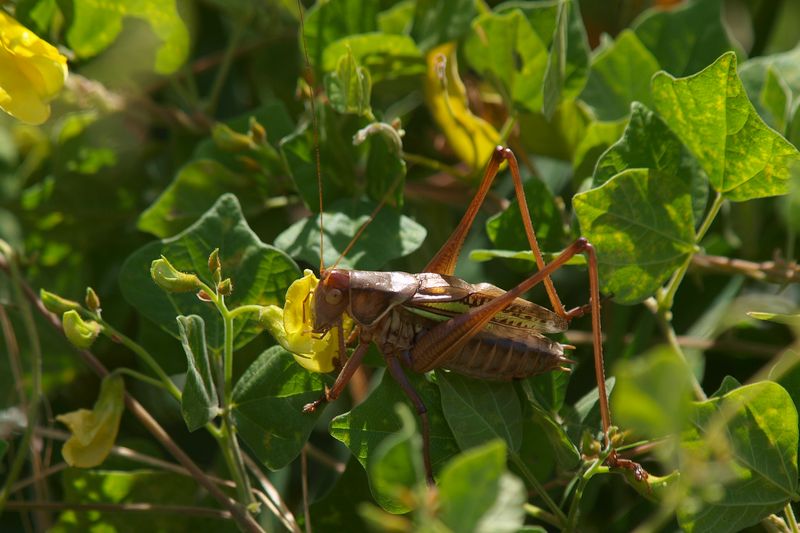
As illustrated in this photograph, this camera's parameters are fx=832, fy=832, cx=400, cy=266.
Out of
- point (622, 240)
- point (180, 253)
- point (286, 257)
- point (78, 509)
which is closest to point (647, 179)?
point (622, 240)

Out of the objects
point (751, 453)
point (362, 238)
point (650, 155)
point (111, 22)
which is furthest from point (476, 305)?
point (111, 22)

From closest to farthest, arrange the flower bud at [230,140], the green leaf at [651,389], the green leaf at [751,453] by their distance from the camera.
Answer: the green leaf at [651,389] → the green leaf at [751,453] → the flower bud at [230,140]

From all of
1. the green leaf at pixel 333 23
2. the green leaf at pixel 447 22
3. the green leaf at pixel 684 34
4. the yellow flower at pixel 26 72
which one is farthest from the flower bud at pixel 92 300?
the green leaf at pixel 684 34

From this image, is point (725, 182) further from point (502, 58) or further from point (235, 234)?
point (235, 234)

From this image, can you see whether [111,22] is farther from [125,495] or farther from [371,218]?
[125,495]

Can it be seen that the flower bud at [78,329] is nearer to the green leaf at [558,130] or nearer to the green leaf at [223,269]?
the green leaf at [223,269]

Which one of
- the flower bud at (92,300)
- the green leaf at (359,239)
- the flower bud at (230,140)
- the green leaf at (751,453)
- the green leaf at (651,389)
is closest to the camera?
the green leaf at (651,389)
